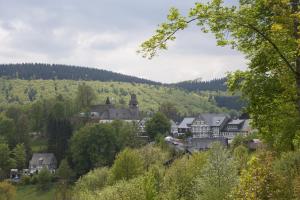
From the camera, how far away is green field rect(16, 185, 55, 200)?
96688 millimetres

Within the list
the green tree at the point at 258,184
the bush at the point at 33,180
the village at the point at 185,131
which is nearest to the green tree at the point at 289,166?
the green tree at the point at 258,184

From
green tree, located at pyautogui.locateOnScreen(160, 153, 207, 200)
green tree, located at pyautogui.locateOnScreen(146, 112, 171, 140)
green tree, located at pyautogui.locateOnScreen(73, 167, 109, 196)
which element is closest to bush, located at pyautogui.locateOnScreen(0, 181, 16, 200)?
green tree, located at pyautogui.locateOnScreen(73, 167, 109, 196)

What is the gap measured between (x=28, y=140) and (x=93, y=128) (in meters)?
30.8

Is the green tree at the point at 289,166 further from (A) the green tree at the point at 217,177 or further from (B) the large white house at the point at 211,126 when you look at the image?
(B) the large white house at the point at 211,126

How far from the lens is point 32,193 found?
10156 centimetres

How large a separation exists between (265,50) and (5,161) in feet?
374

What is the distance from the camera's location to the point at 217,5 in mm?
12984

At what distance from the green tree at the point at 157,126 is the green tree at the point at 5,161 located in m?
39.0

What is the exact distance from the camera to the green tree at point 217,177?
34.0 meters

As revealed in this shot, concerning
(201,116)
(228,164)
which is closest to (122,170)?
(228,164)

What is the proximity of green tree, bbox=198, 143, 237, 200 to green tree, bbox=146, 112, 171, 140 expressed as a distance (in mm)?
91788

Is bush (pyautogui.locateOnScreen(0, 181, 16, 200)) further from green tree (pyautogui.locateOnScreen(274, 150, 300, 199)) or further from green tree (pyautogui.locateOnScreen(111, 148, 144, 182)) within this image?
green tree (pyautogui.locateOnScreen(274, 150, 300, 199))

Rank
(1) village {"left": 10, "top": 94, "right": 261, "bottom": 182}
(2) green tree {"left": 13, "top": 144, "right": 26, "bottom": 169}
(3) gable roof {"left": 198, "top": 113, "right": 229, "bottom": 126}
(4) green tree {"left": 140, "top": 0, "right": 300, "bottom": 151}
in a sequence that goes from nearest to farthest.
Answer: (4) green tree {"left": 140, "top": 0, "right": 300, "bottom": 151} → (1) village {"left": 10, "top": 94, "right": 261, "bottom": 182} → (2) green tree {"left": 13, "top": 144, "right": 26, "bottom": 169} → (3) gable roof {"left": 198, "top": 113, "right": 229, "bottom": 126}

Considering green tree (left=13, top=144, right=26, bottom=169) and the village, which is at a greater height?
the village
